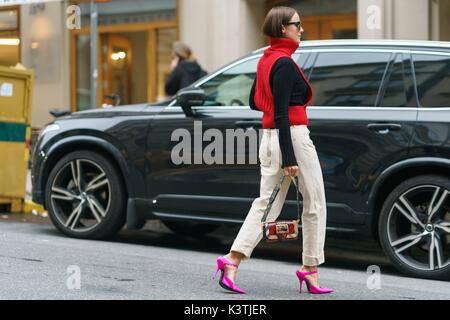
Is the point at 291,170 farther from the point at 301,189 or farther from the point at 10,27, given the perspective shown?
the point at 10,27

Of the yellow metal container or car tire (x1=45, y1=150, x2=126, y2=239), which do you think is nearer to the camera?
car tire (x1=45, y1=150, x2=126, y2=239)

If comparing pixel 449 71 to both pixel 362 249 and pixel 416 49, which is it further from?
pixel 362 249

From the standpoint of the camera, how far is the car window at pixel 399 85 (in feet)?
22.4

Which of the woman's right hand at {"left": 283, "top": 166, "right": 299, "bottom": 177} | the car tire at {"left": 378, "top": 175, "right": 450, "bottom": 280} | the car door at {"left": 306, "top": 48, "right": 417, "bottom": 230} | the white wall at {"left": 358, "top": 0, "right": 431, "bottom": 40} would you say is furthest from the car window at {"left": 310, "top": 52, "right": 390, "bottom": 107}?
the white wall at {"left": 358, "top": 0, "right": 431, "bottom": 40}

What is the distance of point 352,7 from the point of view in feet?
47.4

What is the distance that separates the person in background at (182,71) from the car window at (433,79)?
4239 millimetres

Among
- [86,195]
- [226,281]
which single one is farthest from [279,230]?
[86,195]

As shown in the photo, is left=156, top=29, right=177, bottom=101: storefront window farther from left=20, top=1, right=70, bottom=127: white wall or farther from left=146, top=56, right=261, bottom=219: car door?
left=146, top=56, right=261, bottom=219: car door

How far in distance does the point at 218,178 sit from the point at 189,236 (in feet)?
5.91

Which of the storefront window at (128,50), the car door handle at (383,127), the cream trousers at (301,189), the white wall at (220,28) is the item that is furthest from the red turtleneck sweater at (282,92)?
the storefront window at (128,50)

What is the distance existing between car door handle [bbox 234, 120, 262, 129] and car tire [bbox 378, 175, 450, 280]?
1.18 meters

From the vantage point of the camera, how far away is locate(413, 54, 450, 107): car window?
6692 mm
